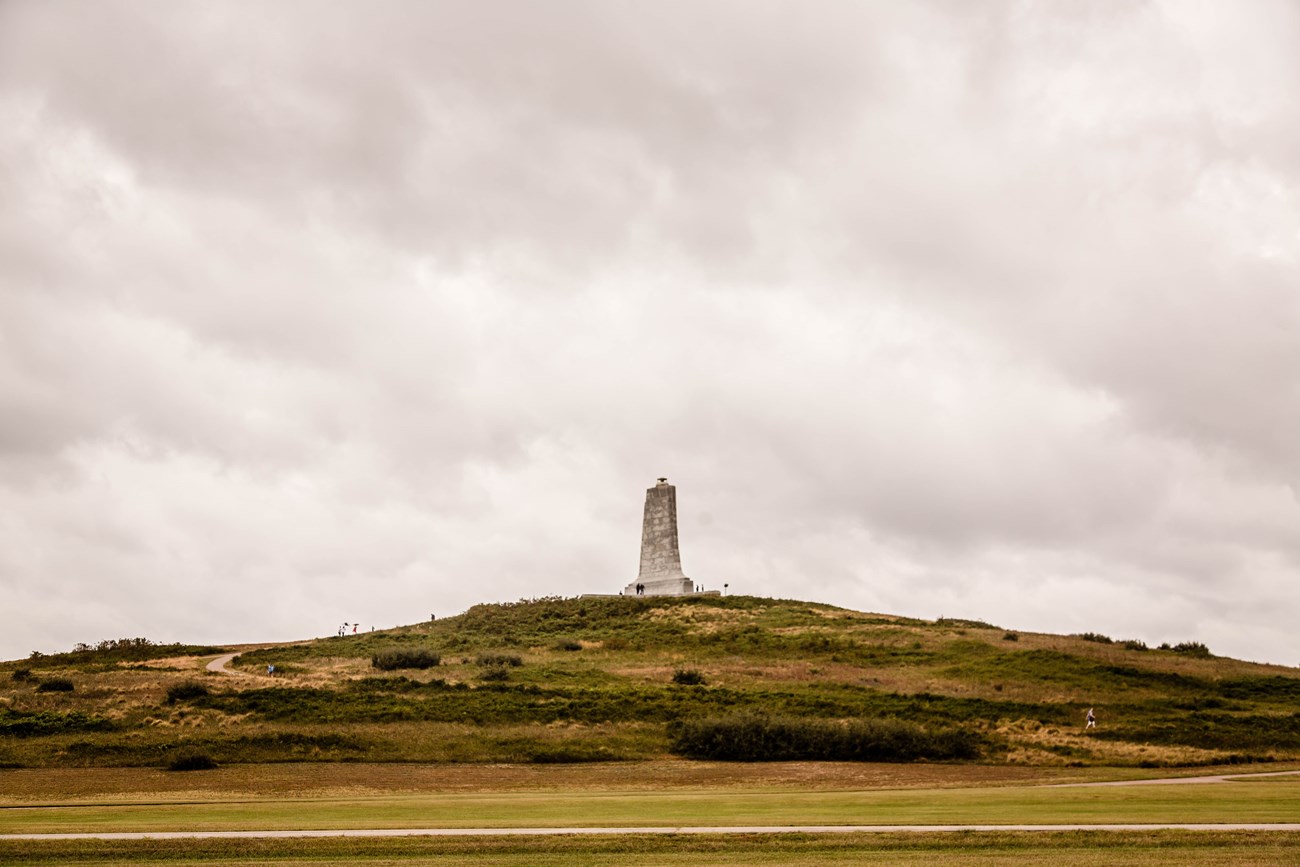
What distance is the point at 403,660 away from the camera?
5994 cm

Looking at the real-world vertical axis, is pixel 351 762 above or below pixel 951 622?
below

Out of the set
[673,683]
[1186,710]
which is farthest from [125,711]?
[1186,710]

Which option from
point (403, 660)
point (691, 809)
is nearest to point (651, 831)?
point (691, 809)

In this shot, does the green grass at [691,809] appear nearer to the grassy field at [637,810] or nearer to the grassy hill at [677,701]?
the grassy field at [637,810]

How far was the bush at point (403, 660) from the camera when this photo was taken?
5931 cm

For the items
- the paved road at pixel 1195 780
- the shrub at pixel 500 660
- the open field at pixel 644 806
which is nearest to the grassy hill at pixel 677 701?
the shrub at pixel 500 660

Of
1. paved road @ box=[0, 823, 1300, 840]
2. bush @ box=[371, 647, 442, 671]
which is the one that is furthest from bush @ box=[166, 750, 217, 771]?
bush @ box=[371, 647, 442, 671]

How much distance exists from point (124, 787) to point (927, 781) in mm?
24236

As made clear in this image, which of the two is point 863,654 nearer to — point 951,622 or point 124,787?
point 951,622

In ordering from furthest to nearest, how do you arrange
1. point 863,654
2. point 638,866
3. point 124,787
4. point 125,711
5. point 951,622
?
point 951,622 → point 863,654 → point 125,711 → point 124,787 → point 638,866

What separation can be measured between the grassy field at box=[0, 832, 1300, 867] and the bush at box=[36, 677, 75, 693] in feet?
107

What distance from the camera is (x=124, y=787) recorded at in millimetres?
31594

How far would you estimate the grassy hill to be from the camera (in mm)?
39062

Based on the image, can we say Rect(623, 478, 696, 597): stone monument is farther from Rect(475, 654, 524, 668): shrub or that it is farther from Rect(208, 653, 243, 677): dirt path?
Rect(208, 653, 243, 677): dirt path
